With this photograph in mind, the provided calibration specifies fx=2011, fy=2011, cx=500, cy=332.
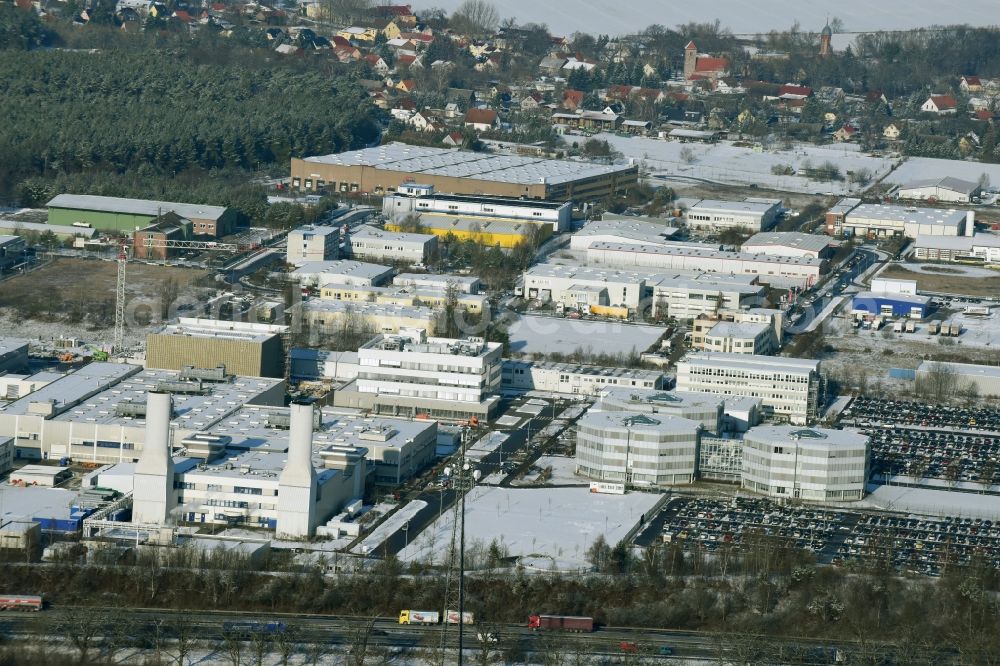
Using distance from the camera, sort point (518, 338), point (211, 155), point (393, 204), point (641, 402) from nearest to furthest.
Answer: point (641, 402), point (518, 338), point (393, 204), point (211, 155)

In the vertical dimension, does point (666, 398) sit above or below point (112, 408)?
above

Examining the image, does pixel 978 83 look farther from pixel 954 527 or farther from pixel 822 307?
pixel 954 527

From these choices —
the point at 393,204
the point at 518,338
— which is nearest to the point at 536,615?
the point at 518,338

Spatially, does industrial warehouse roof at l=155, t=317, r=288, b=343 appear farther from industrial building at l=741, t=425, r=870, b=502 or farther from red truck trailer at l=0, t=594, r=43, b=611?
red truck trailer at l=0, t=594, r=43, b=611

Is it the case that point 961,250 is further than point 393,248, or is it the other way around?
point 961,250

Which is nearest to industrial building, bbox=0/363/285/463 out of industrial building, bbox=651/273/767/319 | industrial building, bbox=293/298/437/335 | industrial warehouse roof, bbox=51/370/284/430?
industrial warehouse roof, bbox=51/370/284/430

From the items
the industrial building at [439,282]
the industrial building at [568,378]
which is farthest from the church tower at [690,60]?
the industrial building at [568,378]

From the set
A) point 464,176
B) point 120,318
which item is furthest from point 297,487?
point 464,176

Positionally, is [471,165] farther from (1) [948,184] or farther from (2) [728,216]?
(1) [948,184]
